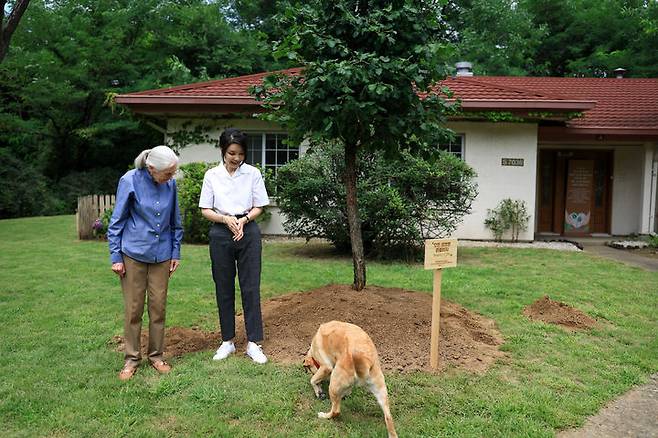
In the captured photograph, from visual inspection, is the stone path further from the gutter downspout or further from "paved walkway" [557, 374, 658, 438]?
"paved walkway" [557, 374, 658, 438]

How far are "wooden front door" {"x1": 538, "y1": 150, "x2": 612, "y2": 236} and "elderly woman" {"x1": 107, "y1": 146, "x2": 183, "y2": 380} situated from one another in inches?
491

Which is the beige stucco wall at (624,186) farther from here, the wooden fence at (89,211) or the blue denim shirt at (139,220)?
the blue denim shirt at (139,220)

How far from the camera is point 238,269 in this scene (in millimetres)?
4332

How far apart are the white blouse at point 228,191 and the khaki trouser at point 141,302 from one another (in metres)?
0.58

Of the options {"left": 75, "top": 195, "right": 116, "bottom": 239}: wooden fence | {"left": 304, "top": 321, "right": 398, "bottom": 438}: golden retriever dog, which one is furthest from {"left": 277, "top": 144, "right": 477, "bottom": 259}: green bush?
{"left": 304, "top": 321, "right": 398, "bottom": 438}: golden retriever dog

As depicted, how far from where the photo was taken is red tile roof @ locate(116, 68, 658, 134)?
11359 millimetres

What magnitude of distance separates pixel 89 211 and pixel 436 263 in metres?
9.72

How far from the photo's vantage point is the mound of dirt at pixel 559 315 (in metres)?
5.38

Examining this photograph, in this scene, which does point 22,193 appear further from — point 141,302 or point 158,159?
point 158,159

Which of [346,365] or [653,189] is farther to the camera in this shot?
[653,189]

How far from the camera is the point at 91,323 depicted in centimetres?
528

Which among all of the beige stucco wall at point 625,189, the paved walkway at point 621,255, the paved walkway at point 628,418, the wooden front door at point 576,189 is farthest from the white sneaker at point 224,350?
the beige stucco wall at point 625,189

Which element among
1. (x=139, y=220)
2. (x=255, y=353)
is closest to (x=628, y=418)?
(x=255, y=353)

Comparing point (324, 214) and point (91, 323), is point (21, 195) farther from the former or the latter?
point (91, 323)
